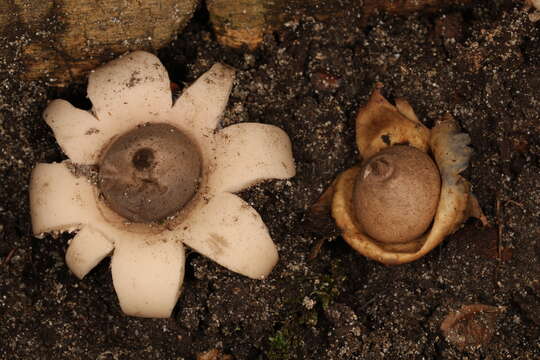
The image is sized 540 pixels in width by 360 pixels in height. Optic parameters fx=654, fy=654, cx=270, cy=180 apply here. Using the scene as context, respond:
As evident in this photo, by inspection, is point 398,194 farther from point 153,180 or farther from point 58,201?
point 58,201

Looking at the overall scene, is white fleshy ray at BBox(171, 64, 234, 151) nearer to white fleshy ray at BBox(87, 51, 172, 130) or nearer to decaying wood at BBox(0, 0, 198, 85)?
white fleshy ray at BBox(87, 51, 172, 130)

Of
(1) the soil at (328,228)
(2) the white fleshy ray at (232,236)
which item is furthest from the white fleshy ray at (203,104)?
(2) the white fleshy ray at (232,236)

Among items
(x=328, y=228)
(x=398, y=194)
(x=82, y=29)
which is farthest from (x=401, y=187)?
(x=82, y=29)

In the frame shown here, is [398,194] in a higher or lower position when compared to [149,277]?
higher

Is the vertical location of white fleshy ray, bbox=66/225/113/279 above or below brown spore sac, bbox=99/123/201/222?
below

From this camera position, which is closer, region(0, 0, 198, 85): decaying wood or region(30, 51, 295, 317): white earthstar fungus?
region(30, 51, 295, 317): white earthstar fungus

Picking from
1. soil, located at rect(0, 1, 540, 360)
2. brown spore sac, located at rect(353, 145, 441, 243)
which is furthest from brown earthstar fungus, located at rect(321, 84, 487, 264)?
soil, located at rect(0, 1, 540, 360)
